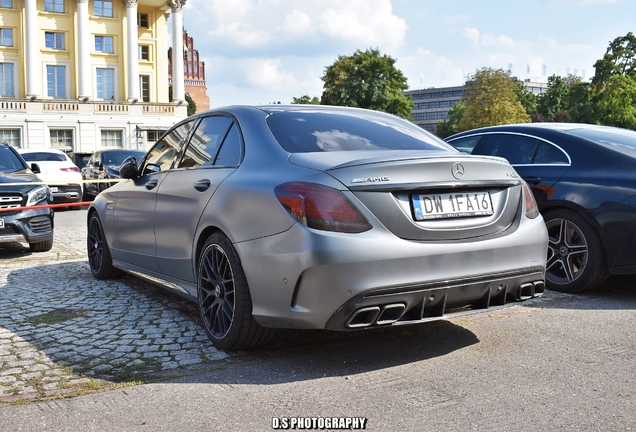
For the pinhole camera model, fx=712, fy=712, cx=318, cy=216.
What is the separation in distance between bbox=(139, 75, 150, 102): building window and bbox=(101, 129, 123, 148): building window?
5.39 meters

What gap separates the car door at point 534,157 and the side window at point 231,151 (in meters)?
3.13

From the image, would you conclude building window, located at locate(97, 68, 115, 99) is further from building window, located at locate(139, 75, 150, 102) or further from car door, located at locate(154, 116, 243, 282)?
car door, located at locate(154, 116, 243, 282)

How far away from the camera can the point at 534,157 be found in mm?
6906

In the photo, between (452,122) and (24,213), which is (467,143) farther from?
→ (452,122)

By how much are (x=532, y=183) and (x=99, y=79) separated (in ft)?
189

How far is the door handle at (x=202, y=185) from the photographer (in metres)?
4.73

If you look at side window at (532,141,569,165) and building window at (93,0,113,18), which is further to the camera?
building window at (93,0,113,18)

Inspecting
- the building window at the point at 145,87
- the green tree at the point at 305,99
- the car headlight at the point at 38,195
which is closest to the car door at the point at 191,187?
the car headlight at the point at 38,195

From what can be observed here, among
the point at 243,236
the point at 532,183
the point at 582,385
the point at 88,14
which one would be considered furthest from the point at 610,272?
the point at 88,14

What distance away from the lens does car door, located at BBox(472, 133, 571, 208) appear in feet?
21.5

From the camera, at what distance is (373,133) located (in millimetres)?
4809

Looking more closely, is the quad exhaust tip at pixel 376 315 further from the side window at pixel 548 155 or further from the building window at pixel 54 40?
the building window at pixel 54 40

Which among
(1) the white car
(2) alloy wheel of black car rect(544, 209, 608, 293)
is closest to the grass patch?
(2) alloy wheel of black car rect(544, 209, 608, 293)

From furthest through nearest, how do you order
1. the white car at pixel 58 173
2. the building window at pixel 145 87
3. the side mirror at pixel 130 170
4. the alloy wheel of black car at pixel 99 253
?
the building window at pixel 145 87 → the white car at pixel 58 173 → the alloy wheel of black car at pixel 99 253 → the side mirror at pixel 130 170
